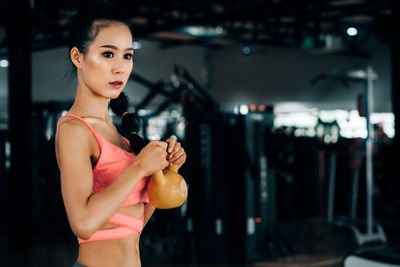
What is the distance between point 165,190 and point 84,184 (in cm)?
16

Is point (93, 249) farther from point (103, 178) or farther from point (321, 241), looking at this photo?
point (321, 241)

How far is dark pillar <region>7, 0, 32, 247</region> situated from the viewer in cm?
648

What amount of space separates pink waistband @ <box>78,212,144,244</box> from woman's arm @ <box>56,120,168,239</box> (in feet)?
0.16

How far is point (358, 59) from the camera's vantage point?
536 inches

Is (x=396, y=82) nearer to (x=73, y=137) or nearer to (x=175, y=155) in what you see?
(x=175, y=155)

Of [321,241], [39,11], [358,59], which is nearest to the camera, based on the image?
[321,241]

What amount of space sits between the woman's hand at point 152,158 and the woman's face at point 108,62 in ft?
0.49

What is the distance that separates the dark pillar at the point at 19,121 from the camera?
648cm

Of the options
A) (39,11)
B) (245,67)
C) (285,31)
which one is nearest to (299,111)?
(245,67)

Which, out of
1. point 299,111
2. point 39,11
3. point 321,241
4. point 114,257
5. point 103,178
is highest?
point 39,11

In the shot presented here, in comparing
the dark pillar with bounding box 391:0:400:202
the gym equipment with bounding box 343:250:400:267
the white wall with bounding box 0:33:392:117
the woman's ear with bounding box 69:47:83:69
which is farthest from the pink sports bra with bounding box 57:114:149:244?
the white wall with bounding box 0:33:392:117

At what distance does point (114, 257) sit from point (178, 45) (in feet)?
45.3

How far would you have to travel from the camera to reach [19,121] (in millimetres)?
6504

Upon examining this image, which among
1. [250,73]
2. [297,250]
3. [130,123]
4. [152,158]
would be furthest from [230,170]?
[250,73]
